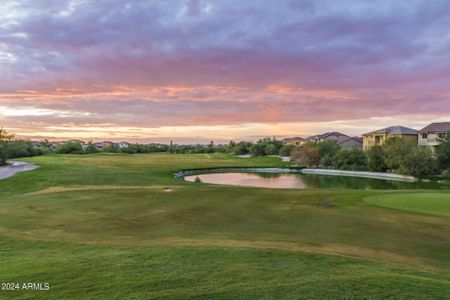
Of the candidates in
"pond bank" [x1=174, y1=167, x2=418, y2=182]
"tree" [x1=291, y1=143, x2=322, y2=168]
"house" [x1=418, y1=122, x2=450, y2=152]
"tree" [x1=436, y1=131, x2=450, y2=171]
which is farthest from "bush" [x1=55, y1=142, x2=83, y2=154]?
"tree" [x1=436, y1=131, x2=450, y2=171]

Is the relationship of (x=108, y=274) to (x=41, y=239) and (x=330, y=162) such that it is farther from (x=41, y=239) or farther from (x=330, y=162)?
(x=330, y=162)

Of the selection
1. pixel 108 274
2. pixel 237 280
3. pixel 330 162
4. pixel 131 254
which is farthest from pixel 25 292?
pixel 330 162

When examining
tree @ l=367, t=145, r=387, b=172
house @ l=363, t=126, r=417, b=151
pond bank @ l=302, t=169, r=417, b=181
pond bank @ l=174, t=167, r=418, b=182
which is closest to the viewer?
pond bank @ l=302, t=169, r=417, b=181

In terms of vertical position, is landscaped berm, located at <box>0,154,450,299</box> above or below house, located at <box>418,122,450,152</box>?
below

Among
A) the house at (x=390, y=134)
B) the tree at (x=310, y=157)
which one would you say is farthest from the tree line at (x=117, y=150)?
the tree at (x=310, y=157)

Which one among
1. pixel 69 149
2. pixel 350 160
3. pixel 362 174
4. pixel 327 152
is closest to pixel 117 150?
pixel 69 149

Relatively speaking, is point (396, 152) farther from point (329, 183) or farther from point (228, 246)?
point (228, 246)

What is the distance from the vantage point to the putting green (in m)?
15.9

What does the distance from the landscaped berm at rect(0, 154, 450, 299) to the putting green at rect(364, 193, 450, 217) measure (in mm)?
55

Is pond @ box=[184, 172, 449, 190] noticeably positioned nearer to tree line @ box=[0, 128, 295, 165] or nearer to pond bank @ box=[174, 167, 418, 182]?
pond bank @ box=[174, 167, 418, 182]

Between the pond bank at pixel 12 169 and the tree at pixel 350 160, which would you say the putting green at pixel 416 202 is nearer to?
the pond bank at pixel 12 169

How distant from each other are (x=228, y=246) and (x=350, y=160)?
56.0 m

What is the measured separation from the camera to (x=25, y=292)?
5.21 meters

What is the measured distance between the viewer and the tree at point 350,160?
59.1 metres
